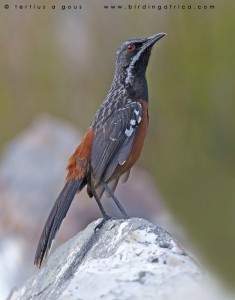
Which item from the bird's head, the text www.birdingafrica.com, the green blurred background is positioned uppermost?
the bird's head

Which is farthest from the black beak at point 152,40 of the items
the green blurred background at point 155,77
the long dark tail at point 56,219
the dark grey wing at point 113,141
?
the green blurred background at point 155,77

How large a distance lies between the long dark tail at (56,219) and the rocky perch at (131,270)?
1.52ft

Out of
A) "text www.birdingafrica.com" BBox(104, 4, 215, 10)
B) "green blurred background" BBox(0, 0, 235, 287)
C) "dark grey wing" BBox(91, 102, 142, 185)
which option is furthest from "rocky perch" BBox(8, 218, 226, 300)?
"text www.birdingafrica.com" BBox(104, 4, 215, 10)

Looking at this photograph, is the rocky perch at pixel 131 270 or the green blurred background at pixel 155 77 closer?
the rocky perch at pixel 131 270

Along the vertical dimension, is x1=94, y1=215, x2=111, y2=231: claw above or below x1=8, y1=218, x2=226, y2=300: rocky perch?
below

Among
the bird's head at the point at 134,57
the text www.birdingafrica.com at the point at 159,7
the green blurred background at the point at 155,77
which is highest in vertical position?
the bird's head at the point at 134,57

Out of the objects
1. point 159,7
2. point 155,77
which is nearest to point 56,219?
point 159,7

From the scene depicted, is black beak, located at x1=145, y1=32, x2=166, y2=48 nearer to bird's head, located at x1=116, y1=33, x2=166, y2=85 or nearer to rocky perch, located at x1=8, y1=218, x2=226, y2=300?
bird's head, located at x1=116, y1=33, x2=166, y2=85

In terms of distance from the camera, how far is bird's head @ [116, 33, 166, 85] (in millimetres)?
5586

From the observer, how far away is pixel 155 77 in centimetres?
1066

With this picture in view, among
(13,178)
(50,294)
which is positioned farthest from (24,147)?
(50,294)

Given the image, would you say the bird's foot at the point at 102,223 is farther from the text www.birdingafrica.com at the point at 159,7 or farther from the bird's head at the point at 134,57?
the text www.birdingafrica.com at the point at 159,7

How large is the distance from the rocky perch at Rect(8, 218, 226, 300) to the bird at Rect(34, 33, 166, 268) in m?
0.61

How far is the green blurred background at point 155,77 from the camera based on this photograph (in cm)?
1020
